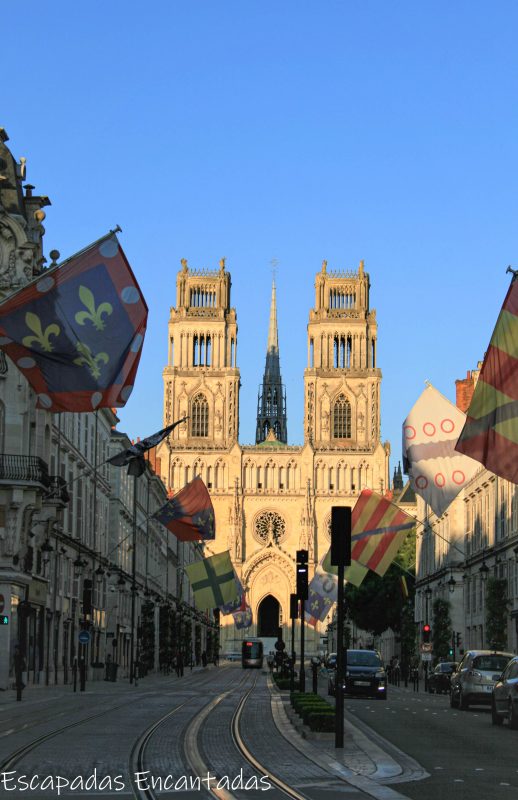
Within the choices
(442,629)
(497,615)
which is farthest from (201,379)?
(497,615)

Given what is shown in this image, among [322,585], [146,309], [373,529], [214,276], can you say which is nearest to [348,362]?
[214,276]

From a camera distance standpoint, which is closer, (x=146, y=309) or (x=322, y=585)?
(x=146, y=309)

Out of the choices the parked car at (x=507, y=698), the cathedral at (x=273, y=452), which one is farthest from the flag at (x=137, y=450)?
the cathedral at (x=273, y=452)

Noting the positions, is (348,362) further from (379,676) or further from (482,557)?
(379,676)

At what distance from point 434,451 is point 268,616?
5287 inches

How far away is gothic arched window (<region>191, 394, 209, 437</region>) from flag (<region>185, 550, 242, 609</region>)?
10720 centimetres

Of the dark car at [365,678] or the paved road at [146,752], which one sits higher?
the dark car at [365,678]

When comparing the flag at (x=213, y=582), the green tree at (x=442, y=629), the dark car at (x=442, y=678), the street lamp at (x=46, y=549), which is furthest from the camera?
the green tree at (x=442, y=629)

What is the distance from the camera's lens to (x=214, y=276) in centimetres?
17662

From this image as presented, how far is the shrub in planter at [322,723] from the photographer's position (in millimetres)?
25125

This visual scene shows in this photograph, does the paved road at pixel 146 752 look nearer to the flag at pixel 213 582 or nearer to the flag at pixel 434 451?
the flag at pixel 434 451

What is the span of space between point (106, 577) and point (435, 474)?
47390 millimetres

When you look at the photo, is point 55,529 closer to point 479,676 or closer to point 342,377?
point 479,676

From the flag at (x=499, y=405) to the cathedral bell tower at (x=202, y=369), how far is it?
140146 mm
